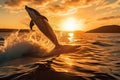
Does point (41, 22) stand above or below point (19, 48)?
above

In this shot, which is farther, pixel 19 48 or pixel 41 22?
pixel 19 48

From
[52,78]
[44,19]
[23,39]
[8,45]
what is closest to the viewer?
[52,78]

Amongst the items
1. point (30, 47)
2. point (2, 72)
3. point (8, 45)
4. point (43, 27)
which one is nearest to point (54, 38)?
point (43, 27)

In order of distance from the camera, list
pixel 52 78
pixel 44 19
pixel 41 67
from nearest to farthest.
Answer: pixel 52 78 < pixel 41 67 < pixel 44 19

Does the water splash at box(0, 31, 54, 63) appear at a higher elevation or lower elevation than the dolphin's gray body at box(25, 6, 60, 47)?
lower

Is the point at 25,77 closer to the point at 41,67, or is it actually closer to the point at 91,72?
the point at 41,67

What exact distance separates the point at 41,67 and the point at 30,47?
6.27m

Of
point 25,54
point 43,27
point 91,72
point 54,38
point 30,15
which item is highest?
point 30,15

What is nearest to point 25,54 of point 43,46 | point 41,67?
point 43,46

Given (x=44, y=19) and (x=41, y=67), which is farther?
(x=44, y=19)

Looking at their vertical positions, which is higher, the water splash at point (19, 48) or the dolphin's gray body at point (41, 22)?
the dolphin's gray body at point (41, 22)

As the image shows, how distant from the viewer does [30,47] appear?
1619 centimetres

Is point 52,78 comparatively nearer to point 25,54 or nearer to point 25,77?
point 25,77

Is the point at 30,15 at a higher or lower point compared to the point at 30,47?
higher
